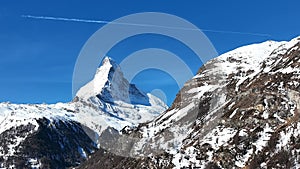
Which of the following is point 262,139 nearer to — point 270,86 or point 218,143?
point 218,143

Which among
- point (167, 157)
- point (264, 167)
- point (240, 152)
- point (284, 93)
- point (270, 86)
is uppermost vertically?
point (270, 86)

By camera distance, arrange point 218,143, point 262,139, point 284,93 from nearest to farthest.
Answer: point 262,139
point 218,143
point 284,93

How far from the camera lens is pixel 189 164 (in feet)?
376

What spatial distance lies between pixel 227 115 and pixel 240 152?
114ft

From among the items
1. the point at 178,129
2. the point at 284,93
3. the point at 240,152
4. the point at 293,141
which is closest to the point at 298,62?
the point at 284,93

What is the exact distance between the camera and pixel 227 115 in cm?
14425

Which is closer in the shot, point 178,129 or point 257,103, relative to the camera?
point 257,103

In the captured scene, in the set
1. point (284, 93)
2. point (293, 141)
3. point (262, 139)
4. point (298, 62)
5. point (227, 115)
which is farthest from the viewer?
point (298, 62)

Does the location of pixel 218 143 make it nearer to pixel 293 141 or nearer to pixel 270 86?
pixel 293 141

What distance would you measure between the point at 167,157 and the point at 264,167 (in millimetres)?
36448

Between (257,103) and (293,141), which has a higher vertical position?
(257,103)

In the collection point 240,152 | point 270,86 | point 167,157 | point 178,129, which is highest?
point 178,129

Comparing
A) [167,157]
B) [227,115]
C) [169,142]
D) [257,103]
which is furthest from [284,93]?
[169,142]

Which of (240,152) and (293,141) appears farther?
(240,152)
